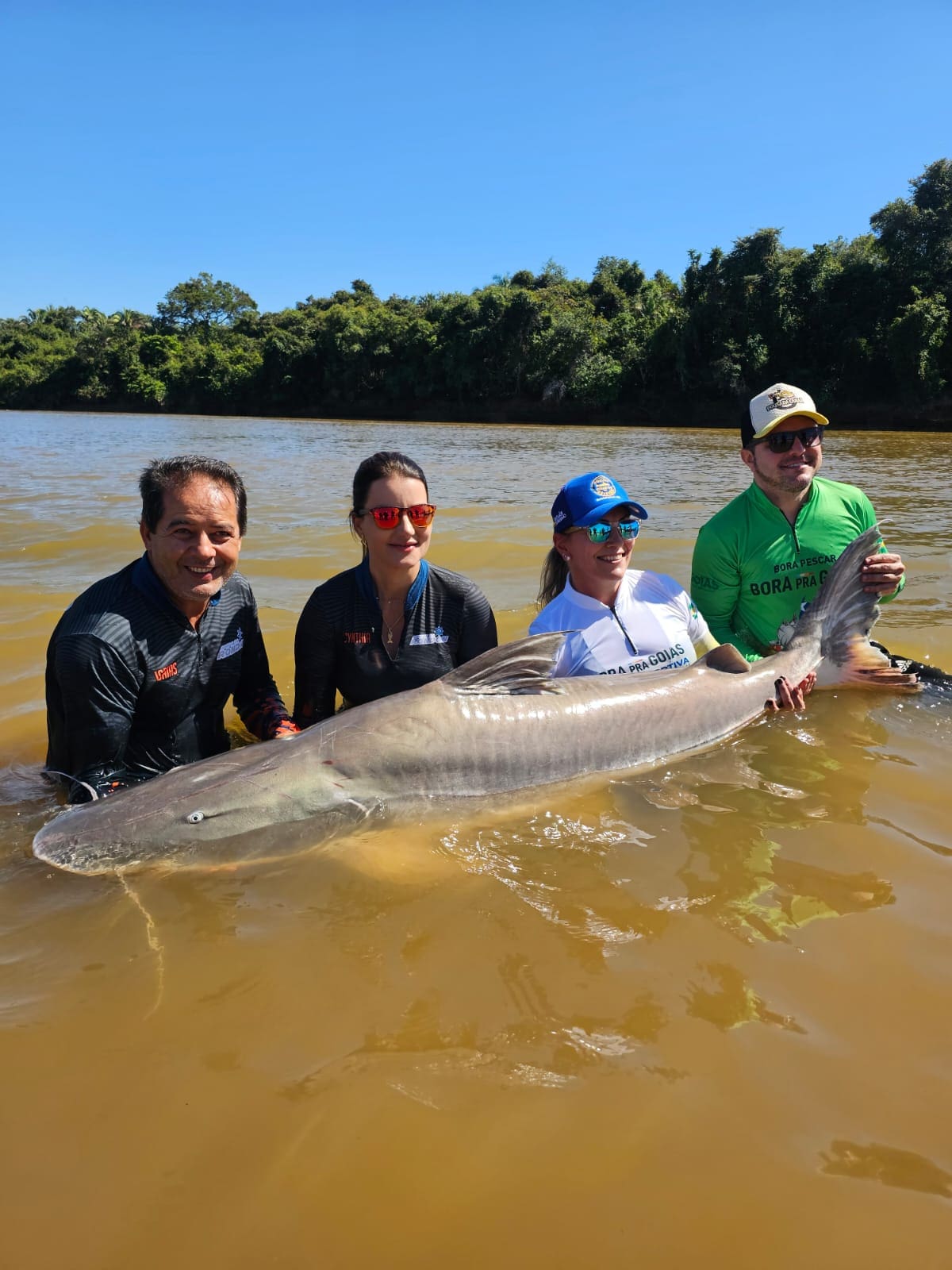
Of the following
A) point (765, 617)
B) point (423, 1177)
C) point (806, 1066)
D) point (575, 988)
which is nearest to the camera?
point (423, 1177)

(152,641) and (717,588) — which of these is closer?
(152,641)

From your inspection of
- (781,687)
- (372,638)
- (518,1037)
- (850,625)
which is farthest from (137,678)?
(850,625)

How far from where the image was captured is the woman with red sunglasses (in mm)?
3693

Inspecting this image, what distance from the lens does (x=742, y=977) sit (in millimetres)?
2260

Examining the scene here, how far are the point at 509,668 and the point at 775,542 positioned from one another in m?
2.09

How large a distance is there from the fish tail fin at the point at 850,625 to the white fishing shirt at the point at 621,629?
849mm

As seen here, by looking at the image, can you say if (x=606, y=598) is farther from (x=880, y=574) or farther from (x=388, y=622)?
(x=880, y=574)

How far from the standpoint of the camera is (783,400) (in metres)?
4.33

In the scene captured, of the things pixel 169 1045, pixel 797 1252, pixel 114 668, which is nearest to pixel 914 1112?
pixel 797 1252

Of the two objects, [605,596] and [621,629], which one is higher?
[605,596]

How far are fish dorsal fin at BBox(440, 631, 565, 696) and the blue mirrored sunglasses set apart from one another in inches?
23.4

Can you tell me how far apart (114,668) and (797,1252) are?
270 cm

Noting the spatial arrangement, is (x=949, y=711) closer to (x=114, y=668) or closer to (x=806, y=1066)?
(x=806, y=1066)

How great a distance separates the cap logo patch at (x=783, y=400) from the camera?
4.31 m
